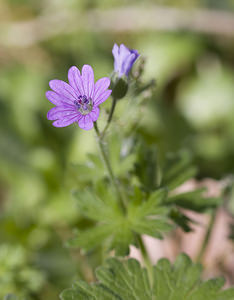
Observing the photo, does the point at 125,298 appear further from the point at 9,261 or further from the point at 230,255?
the point at 230,255

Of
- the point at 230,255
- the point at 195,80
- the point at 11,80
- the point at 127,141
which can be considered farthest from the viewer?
the point at 195,80

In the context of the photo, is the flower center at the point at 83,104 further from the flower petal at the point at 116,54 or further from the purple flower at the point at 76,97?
the flower petal at the point at 116,54

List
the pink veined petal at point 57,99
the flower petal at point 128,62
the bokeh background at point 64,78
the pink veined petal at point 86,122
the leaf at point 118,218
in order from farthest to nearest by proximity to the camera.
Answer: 1. the bokeh background at point 64,78
2. the leaf at point 118,218
3. the flower petal at point 128,62
4. the pink veined petal at point 57,99
5. the pink veined petal at point 86,122

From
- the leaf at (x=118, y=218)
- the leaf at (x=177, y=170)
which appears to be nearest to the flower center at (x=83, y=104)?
the leaf at (x=118, y=218)

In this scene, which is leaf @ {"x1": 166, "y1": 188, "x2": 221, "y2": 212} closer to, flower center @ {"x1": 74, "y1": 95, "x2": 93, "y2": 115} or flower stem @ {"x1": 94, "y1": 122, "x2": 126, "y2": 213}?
flower stem @ {"x1": 94, "y1": 122, "x2": 126, "y2": 213}

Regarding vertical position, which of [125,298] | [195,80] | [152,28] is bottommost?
[125,298]

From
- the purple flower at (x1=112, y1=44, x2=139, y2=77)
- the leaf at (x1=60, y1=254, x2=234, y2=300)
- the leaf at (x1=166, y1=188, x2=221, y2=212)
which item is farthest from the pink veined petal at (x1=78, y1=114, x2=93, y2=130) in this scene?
the leaf at (x1=166, y1=188, x2=221, y2=212)

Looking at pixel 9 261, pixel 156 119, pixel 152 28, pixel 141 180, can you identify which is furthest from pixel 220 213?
pixel 152 28
